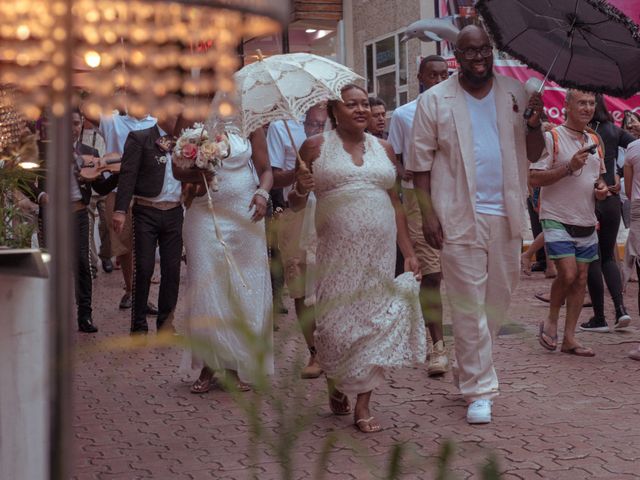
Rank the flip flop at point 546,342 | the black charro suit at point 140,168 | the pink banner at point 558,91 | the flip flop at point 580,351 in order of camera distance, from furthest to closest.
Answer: the pink banner at point 558,91
the black charro suit at point 140,168
the flip flop at point 546,342
the flip flop at point 580,351

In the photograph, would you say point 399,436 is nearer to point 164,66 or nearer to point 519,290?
point 164,66

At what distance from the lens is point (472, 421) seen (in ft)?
20.6

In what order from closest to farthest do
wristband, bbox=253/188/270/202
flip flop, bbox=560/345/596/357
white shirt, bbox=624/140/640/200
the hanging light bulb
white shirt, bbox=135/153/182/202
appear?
the hanging light bulb → wristband, bbox=253/188/270/202 → flip flop, bbox=560/345/596/357 → white shirt, bbox=135/153/182/202 → white shirt, bbox=624/140/640/200

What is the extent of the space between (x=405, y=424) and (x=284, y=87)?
2200 mm

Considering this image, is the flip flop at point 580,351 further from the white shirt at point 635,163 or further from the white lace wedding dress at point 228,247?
the white lace wedding dress at point 228,247

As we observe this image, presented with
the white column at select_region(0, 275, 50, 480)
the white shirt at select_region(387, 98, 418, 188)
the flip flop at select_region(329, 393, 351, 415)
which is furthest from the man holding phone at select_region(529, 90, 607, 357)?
the white column at select_region(0, 275, 50, 480)

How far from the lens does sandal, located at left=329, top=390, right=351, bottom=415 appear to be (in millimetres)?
6531

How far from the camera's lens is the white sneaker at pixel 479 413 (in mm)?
6266

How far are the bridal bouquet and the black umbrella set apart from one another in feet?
5.90

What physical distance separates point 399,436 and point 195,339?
4.12 m

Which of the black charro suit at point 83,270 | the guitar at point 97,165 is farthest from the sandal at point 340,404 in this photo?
the guitar at point 97,165

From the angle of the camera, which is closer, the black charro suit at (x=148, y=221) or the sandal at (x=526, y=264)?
the black charro suit at (x=148, y=221)

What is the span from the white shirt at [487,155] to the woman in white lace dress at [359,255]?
0.50 metres

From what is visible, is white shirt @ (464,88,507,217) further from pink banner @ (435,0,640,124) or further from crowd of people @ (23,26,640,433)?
pink banner @ (435,0,640,124)
